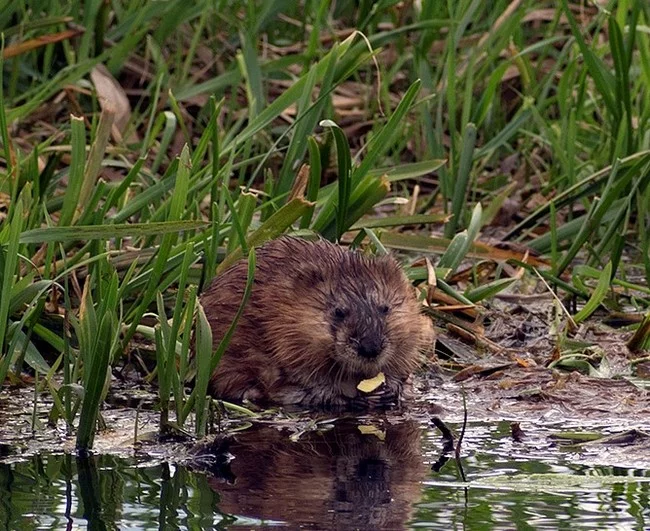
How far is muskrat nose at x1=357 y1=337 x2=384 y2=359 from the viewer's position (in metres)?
4.52

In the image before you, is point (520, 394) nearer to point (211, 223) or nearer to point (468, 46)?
point (211, 223)

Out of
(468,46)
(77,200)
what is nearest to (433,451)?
(77,200)

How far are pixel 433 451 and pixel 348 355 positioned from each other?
87 cm

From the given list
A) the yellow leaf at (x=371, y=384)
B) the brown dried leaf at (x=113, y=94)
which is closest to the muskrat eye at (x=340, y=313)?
the yellow leaf at (x=371, y=384)

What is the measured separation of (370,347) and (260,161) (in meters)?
2.39

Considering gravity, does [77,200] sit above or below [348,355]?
above

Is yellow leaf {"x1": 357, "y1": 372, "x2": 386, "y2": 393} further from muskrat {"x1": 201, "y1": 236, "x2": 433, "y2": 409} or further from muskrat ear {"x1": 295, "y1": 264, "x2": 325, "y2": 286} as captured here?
muskrat ear {"x1": 295, "y1": 264, "x2": 325, "y2": 286}

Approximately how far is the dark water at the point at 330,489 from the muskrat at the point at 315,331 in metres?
0.65

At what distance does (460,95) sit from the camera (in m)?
7.57

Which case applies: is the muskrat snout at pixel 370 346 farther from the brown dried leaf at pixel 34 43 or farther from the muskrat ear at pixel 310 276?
the brown dried leaf at pixel 34 43

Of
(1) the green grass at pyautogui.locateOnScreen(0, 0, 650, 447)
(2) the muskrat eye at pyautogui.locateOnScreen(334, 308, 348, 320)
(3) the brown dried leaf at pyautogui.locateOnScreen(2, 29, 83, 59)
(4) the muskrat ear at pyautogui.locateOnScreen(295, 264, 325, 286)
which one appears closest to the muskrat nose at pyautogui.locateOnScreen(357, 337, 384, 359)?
(2) the muskrat eye at pyautogui.locateOnScreen(334, 308, 348, 320)

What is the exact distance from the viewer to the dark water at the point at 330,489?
3.00m

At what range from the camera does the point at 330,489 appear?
3.32 metres

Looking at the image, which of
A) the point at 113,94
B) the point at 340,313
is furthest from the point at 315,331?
the point at 113,94
